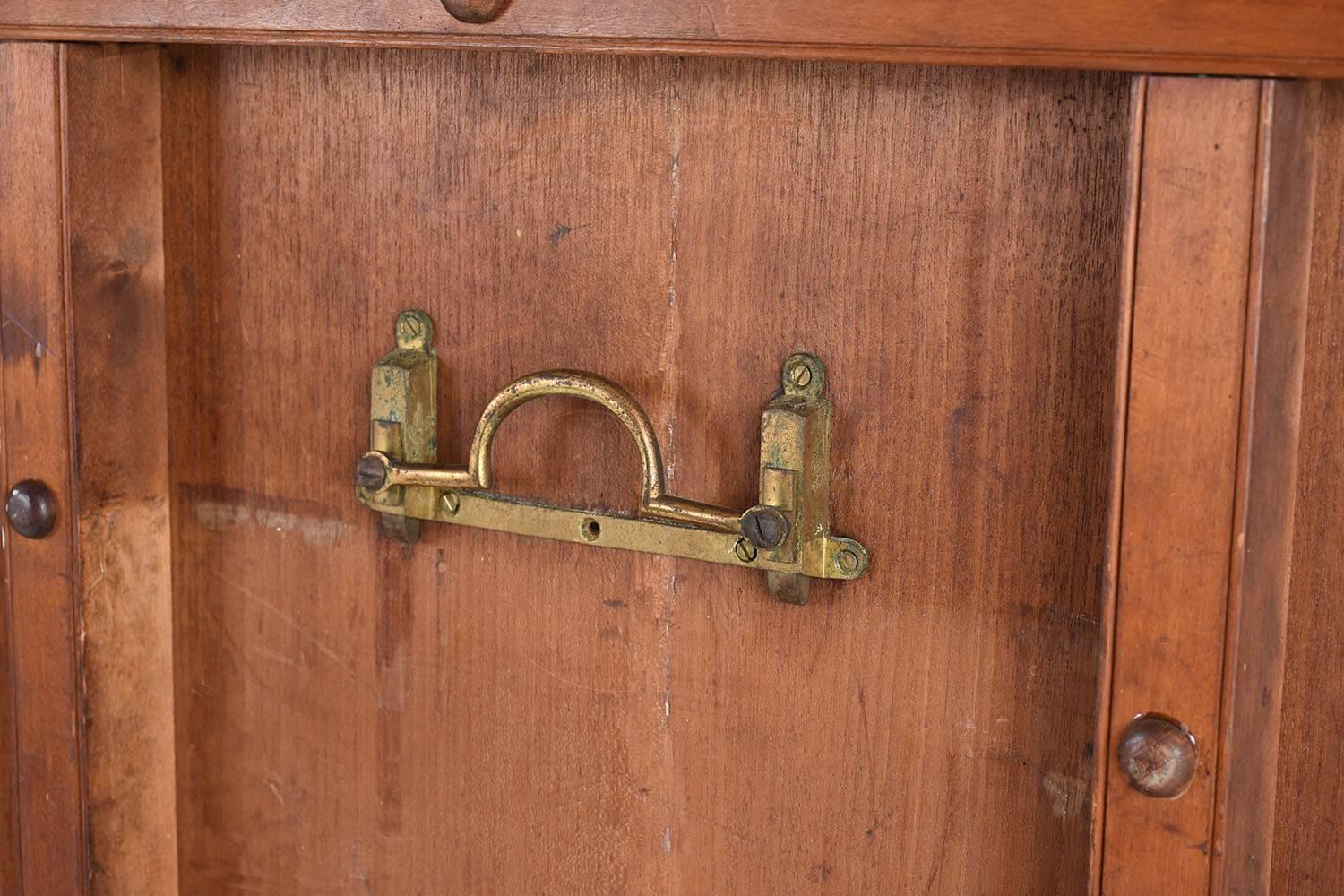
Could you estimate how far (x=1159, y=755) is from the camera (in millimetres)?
626

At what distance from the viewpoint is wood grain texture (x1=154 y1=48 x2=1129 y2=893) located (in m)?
0.69

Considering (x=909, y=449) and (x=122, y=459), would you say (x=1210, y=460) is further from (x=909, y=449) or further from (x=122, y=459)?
(x=122, y=459)


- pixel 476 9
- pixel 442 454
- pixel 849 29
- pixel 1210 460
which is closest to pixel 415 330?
pixel 442 454

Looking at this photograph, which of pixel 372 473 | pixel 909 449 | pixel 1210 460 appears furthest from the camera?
pixel 372 473

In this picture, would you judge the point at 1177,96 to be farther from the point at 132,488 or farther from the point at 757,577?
the point at 132,488

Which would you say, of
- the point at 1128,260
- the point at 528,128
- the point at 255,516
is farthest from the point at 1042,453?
the point at 255,516

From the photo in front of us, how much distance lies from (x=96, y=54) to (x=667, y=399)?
13.1 inches

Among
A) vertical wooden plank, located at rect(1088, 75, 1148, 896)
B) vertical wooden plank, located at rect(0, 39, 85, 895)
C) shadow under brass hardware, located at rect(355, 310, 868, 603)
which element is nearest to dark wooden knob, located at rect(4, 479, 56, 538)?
vertical wooden plank, located at rect(0, 39, 85, 895)

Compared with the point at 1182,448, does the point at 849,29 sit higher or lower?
higher

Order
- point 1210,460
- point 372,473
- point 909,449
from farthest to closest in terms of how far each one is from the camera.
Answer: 1. point 372,473
2. point 909,449
3. point 1210,460

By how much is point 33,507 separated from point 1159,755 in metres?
0.56

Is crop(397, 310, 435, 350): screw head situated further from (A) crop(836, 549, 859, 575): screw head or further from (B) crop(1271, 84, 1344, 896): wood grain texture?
(B) crop(1271, 84, 1344, 896): wood grain texture

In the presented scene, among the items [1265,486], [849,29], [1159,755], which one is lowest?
[1159,755]

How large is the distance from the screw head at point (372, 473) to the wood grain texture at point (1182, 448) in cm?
36
